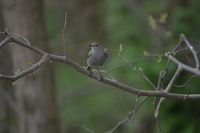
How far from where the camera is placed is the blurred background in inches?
192

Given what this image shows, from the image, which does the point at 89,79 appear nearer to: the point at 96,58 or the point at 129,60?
the point at 96,58

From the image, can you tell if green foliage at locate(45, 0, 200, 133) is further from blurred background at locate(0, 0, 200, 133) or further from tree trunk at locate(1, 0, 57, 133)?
tree trunk at locate(1, 0, 57, 133)

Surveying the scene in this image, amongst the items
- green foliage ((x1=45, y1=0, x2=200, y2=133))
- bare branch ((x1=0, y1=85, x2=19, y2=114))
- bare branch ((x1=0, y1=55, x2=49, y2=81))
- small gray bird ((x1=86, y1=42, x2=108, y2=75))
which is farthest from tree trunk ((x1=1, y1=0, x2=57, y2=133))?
bare branch ((x1=0, y1=55, x2=49, y2=81))

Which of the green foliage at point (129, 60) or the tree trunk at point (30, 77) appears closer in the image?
→ the green foliage at point (129, 60)

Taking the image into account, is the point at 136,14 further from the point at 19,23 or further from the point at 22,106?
the point at 22,106

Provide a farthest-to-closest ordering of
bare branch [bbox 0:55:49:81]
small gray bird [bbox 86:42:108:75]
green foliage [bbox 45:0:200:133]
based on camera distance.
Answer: green foliage [bbox 45:0:200:133] → small gray bird [bbox 86:42:108:75] → bare branch [bbox 0:55:49:81]

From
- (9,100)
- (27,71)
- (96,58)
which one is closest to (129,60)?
(96,58)

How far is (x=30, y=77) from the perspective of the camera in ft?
16.8

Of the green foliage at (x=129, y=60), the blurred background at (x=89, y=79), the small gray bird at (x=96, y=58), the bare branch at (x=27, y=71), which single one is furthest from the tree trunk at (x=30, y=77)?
the bare branch at (x=27, y=71)

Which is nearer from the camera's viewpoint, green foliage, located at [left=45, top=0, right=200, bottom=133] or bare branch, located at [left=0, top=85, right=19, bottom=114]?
green foliage, located at [left=45, top=0, right=200, bottom=133]

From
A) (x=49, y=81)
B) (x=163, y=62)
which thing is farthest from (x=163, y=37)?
(x=49, y=81)

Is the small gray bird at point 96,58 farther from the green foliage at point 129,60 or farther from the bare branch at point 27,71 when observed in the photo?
the bare branch at point 27,71

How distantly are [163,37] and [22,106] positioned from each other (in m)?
3.35

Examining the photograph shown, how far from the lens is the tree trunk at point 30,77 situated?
5062 mm
